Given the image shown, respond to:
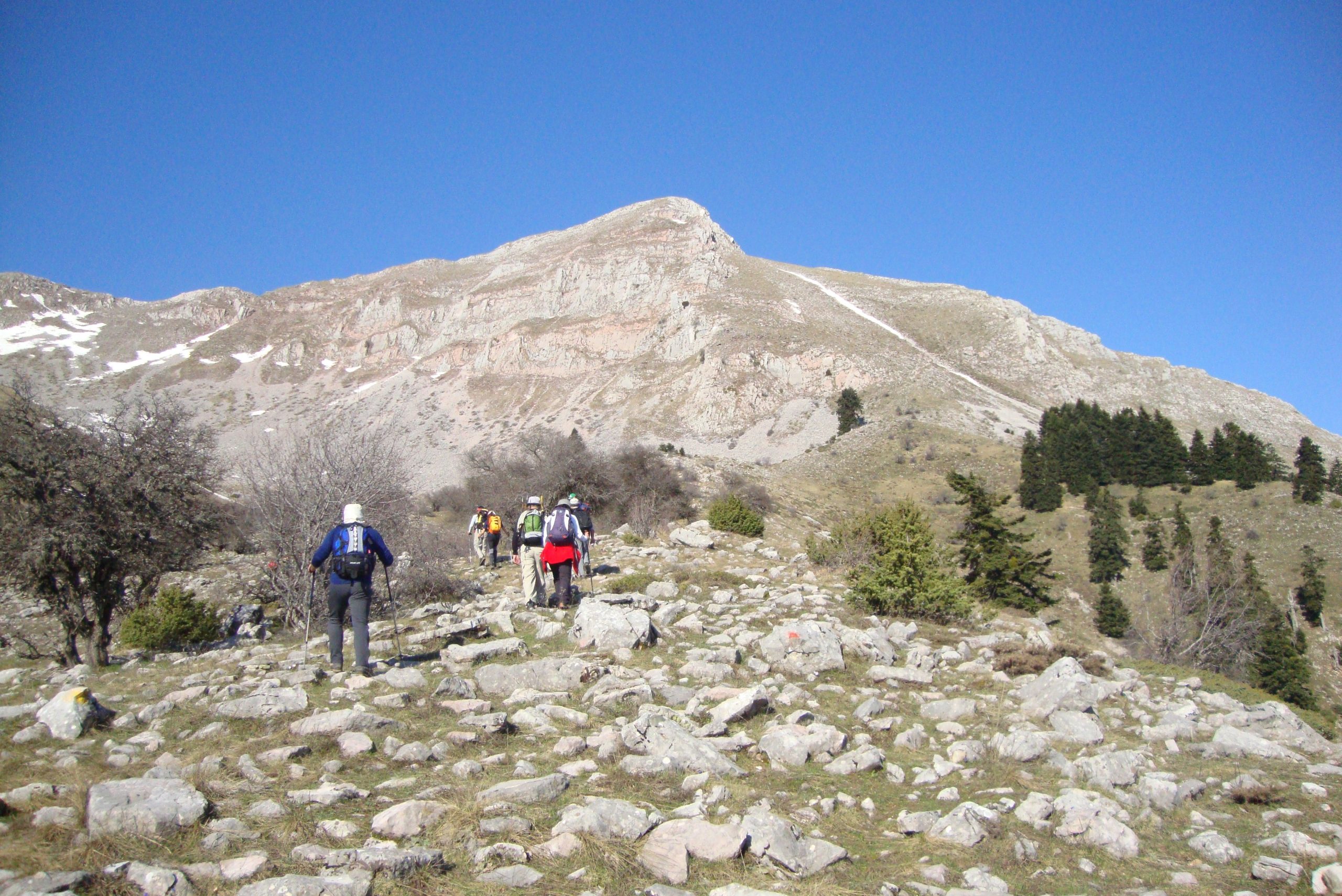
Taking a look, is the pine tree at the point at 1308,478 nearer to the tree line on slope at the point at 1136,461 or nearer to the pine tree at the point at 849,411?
the tree line on slope at the point at 1136,461

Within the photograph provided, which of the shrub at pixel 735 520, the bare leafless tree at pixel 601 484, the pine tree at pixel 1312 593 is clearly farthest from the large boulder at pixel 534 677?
the pine tree at pixel 1312 593

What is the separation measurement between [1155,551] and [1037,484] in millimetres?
10428

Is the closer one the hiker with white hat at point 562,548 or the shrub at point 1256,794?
the shrub at point 1256,794

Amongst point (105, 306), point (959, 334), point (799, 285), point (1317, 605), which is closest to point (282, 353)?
point (105, 306)

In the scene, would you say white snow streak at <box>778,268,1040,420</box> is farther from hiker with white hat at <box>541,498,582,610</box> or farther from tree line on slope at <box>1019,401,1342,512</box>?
hiker with white hat at <box>541,498,582,610</box>

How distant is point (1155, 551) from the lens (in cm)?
4281

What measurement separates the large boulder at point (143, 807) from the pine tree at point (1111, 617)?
120 ft

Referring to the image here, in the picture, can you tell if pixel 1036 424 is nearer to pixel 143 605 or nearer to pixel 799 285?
pixel 799 285

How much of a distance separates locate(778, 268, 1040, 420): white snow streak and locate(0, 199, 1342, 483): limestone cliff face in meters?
0.65

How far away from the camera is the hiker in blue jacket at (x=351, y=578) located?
25.6 feet

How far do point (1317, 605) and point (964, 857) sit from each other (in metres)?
45.0

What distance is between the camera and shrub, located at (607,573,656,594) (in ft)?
40.9

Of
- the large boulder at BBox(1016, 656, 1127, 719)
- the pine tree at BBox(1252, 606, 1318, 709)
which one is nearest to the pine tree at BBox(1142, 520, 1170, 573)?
the pine tree at BBox(1252, 606, 1318, 709)

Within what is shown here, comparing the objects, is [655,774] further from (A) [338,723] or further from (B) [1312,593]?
(B) [1312,593]
